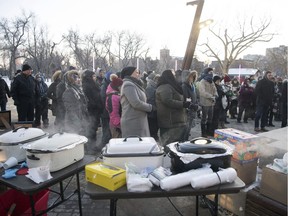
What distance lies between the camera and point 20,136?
2393 millimetres

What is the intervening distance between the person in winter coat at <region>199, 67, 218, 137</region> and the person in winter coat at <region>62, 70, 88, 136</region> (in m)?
3.18

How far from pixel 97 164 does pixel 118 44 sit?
40.5 meters

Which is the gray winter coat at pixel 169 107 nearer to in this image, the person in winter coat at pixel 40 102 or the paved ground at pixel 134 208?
the paved ground at pixel 134 208

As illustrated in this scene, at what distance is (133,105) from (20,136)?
1.57 metres

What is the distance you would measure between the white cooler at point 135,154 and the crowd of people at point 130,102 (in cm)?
150

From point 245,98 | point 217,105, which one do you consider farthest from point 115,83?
point 245,98

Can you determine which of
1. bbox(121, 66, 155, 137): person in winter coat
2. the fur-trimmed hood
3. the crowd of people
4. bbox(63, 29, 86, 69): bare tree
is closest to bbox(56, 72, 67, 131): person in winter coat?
the crowd of people

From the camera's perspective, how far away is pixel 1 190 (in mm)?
2648

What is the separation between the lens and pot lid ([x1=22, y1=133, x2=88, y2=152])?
6.88ft

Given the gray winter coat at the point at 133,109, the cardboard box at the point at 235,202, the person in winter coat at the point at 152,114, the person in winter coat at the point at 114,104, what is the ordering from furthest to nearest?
1. the person in winter coat at the point at 152,114
2. the person in winter coat at the point at 114,104
3. the gray winter coat at the point at 133,109
4. the cardboard box at the point at 235,202

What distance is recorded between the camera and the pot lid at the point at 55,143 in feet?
6.88

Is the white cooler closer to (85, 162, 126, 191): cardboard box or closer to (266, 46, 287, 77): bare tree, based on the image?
(85, 162, 126, 191): cardboard box

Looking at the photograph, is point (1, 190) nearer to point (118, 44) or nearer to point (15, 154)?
point (15, 154)

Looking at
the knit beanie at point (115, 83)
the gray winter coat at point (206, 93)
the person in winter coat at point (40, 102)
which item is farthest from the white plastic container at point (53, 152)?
the person in winter coat at point (40, 102)
